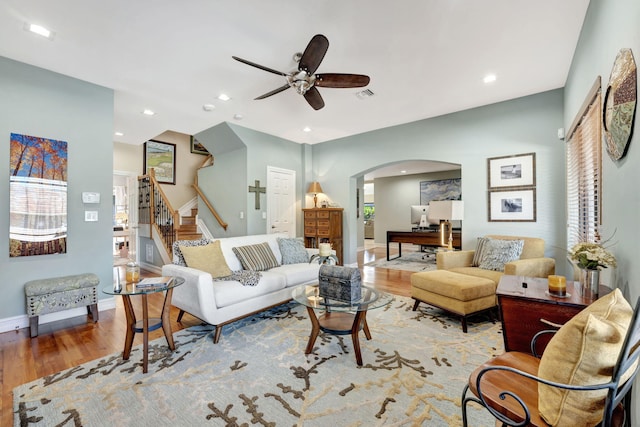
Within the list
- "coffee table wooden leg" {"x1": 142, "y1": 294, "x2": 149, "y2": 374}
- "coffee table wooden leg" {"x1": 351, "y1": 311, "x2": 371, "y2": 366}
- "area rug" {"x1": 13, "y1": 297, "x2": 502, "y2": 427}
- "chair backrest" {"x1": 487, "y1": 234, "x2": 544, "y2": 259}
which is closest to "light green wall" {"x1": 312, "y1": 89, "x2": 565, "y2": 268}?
"chair backrest" {"x1": 487, "y1": 234, "x2": 544, "y2": 259}

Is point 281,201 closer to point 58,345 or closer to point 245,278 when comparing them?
point 245,278

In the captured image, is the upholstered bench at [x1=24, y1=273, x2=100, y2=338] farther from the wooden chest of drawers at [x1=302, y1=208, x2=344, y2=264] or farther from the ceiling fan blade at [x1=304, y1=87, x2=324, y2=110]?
the wooden chest of drawers at [x1=302, y1=208, x2=344, y2=264]

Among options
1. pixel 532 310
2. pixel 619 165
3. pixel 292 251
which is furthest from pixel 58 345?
pixel 619 165

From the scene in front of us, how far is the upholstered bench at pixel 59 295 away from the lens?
2.85 meters

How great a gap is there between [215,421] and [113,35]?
3.29 m

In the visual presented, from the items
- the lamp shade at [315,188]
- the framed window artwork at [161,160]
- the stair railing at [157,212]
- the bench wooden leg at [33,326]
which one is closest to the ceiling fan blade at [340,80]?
the lamp shade at [315,188]

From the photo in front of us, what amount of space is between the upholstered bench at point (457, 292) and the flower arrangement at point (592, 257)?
1255 millimetres

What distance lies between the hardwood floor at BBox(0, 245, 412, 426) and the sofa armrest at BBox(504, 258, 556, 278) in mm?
3535

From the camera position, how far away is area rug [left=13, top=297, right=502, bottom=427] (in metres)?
1.69

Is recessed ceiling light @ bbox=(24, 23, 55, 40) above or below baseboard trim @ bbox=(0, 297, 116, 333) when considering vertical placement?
above

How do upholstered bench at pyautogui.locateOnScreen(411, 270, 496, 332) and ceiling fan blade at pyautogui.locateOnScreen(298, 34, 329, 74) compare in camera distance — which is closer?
ceiling fan blade at pyautogui.locateOnScreen(298, 34, 329, 74)

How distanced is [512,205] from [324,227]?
128 inches

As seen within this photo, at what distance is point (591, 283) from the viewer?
174 cm

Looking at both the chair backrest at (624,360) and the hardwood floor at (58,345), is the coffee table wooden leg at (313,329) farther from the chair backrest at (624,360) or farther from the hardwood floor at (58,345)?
the chair backrest at (624,360)
